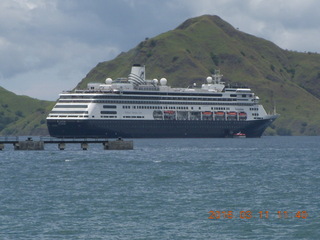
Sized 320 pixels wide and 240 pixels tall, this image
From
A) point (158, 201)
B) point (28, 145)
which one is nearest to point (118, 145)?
point (28, 145)

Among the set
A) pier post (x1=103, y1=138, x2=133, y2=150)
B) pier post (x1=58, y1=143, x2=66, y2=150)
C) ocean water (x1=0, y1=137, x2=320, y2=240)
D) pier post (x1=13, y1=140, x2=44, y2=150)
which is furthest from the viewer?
pier post (x1=58, y1=143, x2=66, y2=150)

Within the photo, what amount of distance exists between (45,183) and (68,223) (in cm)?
2273

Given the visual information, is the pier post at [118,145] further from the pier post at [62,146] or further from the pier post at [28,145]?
the pier post at [28,145]

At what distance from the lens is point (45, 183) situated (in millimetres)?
71188

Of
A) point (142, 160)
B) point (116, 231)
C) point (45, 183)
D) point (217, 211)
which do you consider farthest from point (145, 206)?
point (142, 160)

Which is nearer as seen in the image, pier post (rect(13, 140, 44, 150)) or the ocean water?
the ocean water

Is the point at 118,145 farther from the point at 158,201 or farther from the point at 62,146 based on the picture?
the point at 158,201

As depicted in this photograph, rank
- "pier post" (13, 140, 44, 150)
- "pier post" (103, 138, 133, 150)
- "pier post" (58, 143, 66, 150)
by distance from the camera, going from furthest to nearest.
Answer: "pier post" (58, 143, 66, 150), "pier post" (103, 138, 133, 150), "pier post" (13, 140, 44, 150)

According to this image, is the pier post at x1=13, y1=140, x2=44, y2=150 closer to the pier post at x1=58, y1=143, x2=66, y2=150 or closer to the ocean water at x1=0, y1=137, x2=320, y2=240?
the pier post at x1=58, y1=143, x2=66, y2=150

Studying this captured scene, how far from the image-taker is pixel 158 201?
5812 cm

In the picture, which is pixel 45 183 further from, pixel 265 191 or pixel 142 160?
pixel 142 160

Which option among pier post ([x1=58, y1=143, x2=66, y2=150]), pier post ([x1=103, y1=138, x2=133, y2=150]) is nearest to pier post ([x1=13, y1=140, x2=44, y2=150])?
pier post ([x1=58, y1=143, x2=66, y2=150])

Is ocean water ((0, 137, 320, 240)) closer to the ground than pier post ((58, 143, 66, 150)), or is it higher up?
closer to the ground

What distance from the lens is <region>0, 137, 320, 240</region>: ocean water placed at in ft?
153
